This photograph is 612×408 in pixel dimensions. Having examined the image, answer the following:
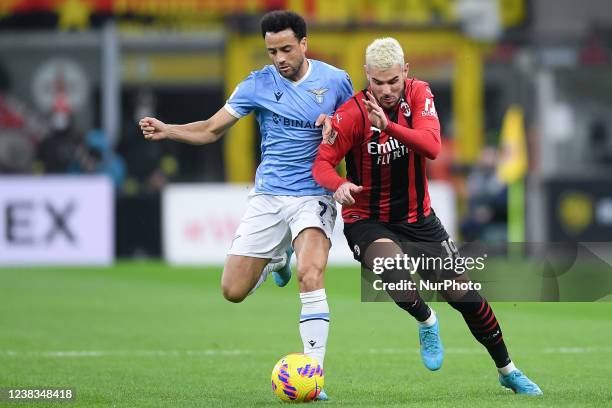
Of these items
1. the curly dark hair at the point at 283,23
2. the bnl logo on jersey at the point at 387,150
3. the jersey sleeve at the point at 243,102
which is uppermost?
the curly dark hair at the point at 283,23

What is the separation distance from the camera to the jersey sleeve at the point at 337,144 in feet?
26.4

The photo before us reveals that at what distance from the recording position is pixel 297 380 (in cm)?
761

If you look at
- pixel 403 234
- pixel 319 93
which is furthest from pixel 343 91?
pixel 403 234

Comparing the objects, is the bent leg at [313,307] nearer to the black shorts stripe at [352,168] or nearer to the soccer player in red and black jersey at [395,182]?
the soccer player in red and black jersey at [395,182]

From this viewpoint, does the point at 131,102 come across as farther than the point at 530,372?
Yes

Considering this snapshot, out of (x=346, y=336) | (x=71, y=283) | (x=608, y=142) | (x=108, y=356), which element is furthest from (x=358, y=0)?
(x=108, y=356)

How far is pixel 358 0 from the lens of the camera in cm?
2516

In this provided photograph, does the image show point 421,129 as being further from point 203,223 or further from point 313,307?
point 203,223

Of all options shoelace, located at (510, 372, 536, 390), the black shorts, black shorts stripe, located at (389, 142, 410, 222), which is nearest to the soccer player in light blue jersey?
the black shorts

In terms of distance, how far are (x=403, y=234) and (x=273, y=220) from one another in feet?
2.75

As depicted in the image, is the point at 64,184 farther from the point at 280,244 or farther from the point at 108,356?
the point at 280,244

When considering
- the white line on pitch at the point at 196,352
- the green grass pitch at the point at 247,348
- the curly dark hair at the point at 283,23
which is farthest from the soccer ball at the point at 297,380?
the white line on pitch at the point at 196,352

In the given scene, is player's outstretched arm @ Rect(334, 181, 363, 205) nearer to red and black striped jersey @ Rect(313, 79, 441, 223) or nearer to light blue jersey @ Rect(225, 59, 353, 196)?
red and black striped jersey @ Rect(313, 79, 441, 223)

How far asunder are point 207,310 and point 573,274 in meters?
6.53
